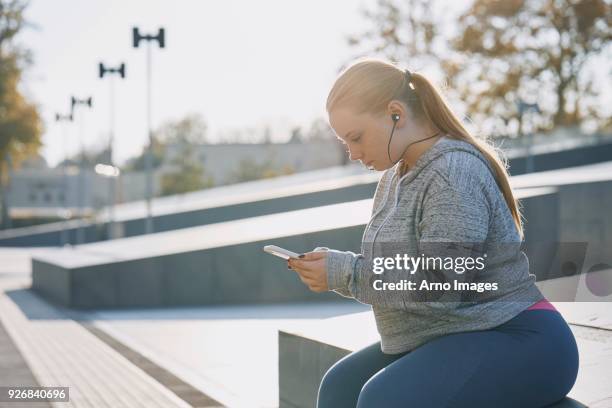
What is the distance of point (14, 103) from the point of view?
106ft

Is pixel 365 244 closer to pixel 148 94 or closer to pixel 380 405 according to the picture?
pixel 380 405

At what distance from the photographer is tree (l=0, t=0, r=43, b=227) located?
105ft

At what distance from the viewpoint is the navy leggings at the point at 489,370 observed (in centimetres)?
211

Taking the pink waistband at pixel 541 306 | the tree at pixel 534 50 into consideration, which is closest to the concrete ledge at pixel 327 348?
the pink waistband at pixel 541 306

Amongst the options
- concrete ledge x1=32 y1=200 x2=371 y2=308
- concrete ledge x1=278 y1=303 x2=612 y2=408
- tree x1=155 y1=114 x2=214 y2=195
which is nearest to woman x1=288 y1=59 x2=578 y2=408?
concrete ledge x1=278 y1=303 x2=612 y2=408

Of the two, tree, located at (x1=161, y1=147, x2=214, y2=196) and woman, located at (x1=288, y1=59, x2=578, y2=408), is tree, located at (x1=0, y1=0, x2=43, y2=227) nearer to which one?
tree, located at (x1=161, y1=147, x2=214, y2=196)

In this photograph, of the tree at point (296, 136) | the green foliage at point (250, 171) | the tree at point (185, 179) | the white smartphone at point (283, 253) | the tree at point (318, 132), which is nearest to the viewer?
the white smartphone at point (283, 253)

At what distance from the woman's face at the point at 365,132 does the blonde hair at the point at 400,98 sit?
2 centimetres

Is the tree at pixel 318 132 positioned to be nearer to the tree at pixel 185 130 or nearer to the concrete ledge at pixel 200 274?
the tree at pixel 185 130

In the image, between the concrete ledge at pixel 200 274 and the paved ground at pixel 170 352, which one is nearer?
the paved ground at pixel 170 352

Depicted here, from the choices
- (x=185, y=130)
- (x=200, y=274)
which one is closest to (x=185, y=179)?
(x=185, y=130)

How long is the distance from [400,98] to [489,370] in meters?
0.77

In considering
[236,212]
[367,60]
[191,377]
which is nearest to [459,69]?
[236,212]

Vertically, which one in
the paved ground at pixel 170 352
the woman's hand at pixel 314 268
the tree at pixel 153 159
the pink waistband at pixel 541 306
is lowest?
the paved ground at pixel 170 352
